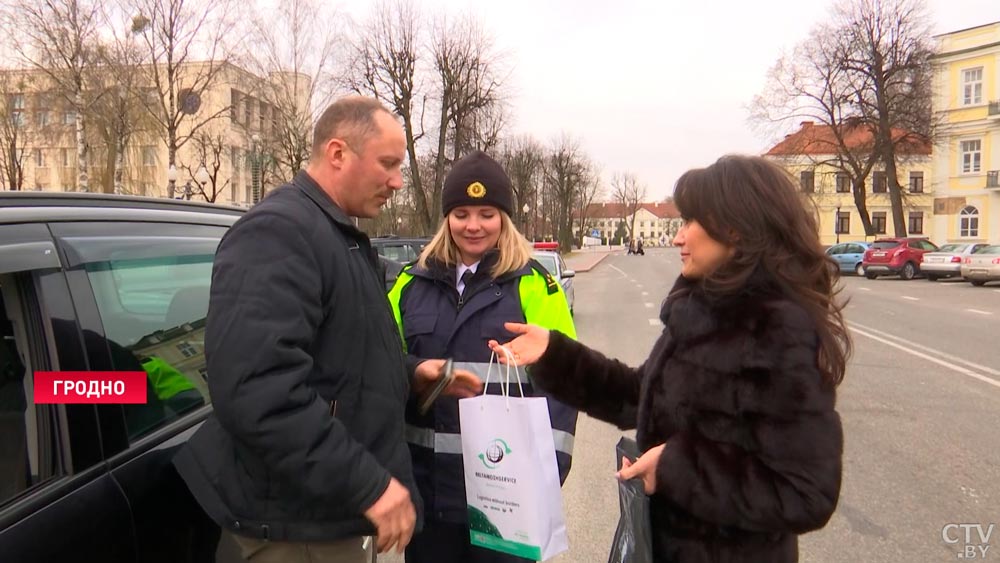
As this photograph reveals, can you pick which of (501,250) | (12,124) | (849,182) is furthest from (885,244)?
(12,124)

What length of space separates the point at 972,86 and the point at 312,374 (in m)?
55.2

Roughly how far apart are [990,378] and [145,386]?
9.19 m

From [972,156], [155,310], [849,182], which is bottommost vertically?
[155,310]

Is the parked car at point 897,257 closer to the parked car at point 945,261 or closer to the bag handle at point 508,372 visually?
the parked car at point 945,261

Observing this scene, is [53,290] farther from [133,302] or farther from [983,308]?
[983,308]

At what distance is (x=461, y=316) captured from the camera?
91.3 inches

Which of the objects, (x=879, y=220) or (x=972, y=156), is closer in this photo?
(x=972, y=156)

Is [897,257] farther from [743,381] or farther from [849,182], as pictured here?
[743,381]

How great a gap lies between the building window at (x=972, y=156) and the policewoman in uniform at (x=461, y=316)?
53589 millimetres

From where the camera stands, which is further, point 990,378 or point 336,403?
point 990,378

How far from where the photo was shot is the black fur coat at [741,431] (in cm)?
151

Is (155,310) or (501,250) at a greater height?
(501,250)

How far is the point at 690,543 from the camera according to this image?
5.62ft

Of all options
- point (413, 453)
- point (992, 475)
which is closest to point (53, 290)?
point (413, 453)
